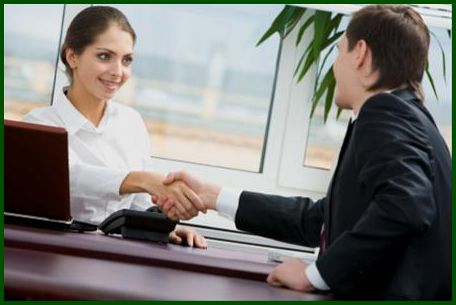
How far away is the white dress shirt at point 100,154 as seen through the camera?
8.49 ft

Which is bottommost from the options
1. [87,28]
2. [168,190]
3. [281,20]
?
[168,190]

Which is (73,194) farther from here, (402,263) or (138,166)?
(402,263)

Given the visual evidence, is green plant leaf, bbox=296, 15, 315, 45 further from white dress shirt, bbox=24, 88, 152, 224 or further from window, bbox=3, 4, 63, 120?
window, bbox=3, 4, 63, 120

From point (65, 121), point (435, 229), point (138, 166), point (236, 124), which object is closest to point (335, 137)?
point (236, 124)

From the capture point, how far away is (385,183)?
159 centimetres

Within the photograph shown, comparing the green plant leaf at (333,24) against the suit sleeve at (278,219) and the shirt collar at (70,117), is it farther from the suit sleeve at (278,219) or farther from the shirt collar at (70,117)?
the suit sleeve at (278,219)

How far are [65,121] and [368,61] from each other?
Answer: 1213 millimetres

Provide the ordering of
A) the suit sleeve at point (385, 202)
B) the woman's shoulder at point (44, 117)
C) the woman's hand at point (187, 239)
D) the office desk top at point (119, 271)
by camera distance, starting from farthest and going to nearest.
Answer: the woman's shoulder at point (44, 117), the woman's hand at point (187, 239), the suit sleeve at point (385, 202), the office desk top at point (119, 271)

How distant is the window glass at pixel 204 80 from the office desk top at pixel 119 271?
1.55 metres

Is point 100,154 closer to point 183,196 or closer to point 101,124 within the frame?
point 101,124

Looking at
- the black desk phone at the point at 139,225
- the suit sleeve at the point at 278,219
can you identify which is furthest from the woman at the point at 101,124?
the suit sleeve at the point at 278,219

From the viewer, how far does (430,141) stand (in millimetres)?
1727

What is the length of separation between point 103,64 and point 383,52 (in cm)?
129

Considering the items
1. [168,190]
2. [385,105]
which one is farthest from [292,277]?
[168,190]
